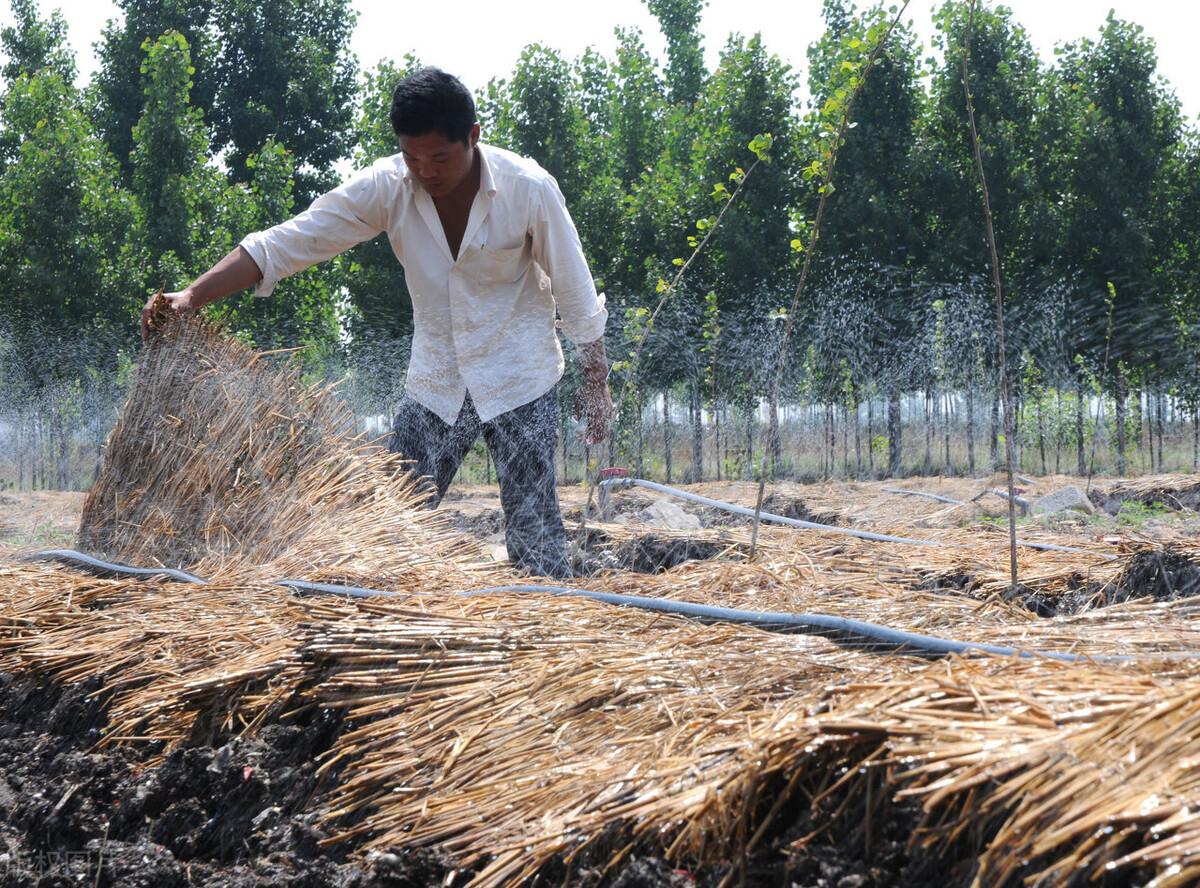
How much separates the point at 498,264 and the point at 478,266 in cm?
6

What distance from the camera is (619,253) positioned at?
49.5 ft

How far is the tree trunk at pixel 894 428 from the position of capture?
1368 centimetres

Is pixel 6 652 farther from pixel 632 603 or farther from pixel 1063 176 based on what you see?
pixel 1063 176

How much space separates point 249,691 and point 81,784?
1.07 ft

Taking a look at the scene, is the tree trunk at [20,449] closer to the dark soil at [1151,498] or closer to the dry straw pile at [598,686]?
the dark soil at [1151,498]

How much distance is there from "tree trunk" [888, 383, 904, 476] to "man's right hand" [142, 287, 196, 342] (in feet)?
35.6

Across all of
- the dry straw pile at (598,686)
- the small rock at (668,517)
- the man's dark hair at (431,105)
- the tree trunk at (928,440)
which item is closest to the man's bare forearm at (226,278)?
the dry straw pile at (598,686)

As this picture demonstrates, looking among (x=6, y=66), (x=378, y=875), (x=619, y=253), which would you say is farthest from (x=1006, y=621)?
(x=6, y=66)

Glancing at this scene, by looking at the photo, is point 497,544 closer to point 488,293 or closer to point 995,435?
point 488,293

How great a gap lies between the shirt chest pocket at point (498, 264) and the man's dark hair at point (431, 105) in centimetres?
41

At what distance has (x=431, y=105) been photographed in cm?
340

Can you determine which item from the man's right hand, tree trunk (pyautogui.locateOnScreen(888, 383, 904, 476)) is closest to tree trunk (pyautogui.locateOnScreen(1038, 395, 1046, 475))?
tree trunk (pyautogui.locateOnScreen(888, 383, 904, 476))

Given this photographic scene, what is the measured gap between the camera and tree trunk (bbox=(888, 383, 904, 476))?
44.9ft

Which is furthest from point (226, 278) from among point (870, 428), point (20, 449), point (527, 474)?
A: point (20, 449)
